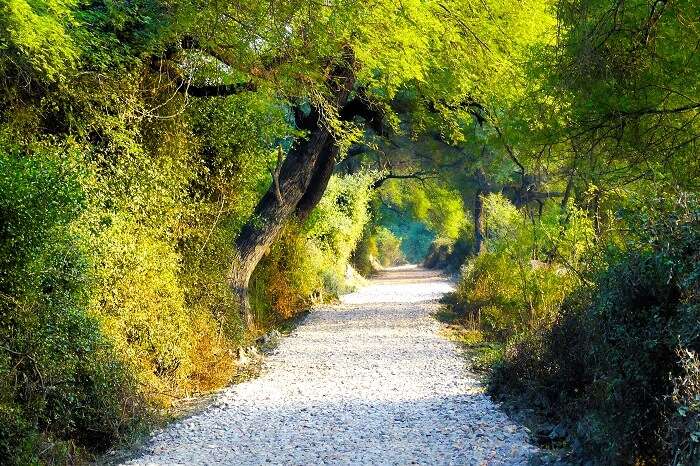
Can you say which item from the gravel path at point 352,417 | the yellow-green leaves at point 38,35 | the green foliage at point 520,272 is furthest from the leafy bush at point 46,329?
the green foliage at point 520,272

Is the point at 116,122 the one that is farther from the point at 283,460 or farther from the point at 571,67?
the point at 571,67

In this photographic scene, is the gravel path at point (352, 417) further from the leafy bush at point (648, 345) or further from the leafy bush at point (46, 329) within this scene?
the leafy bush at point (648, 345)

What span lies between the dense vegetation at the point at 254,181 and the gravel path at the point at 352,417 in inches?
21.5

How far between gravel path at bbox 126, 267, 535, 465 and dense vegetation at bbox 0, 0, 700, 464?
1.79 feet

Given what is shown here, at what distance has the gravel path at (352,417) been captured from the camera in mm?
6391

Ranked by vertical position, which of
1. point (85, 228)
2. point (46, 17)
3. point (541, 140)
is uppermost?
point (46, 17)

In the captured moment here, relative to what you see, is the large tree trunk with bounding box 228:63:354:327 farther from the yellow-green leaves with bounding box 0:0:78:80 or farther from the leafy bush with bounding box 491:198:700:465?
the leafy bush with bounding box 491:198:700:465

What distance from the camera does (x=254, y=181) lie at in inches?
439

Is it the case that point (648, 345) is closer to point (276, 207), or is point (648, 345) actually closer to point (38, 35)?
point (38, 35)

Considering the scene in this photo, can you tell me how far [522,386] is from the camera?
26.0 ft

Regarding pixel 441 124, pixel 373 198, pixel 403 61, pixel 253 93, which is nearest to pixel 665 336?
pixel 403 61

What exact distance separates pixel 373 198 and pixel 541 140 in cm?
2674

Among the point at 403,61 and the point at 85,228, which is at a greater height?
the point at 403,61

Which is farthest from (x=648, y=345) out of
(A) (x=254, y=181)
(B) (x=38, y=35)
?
(A) (x=254, y=181)
